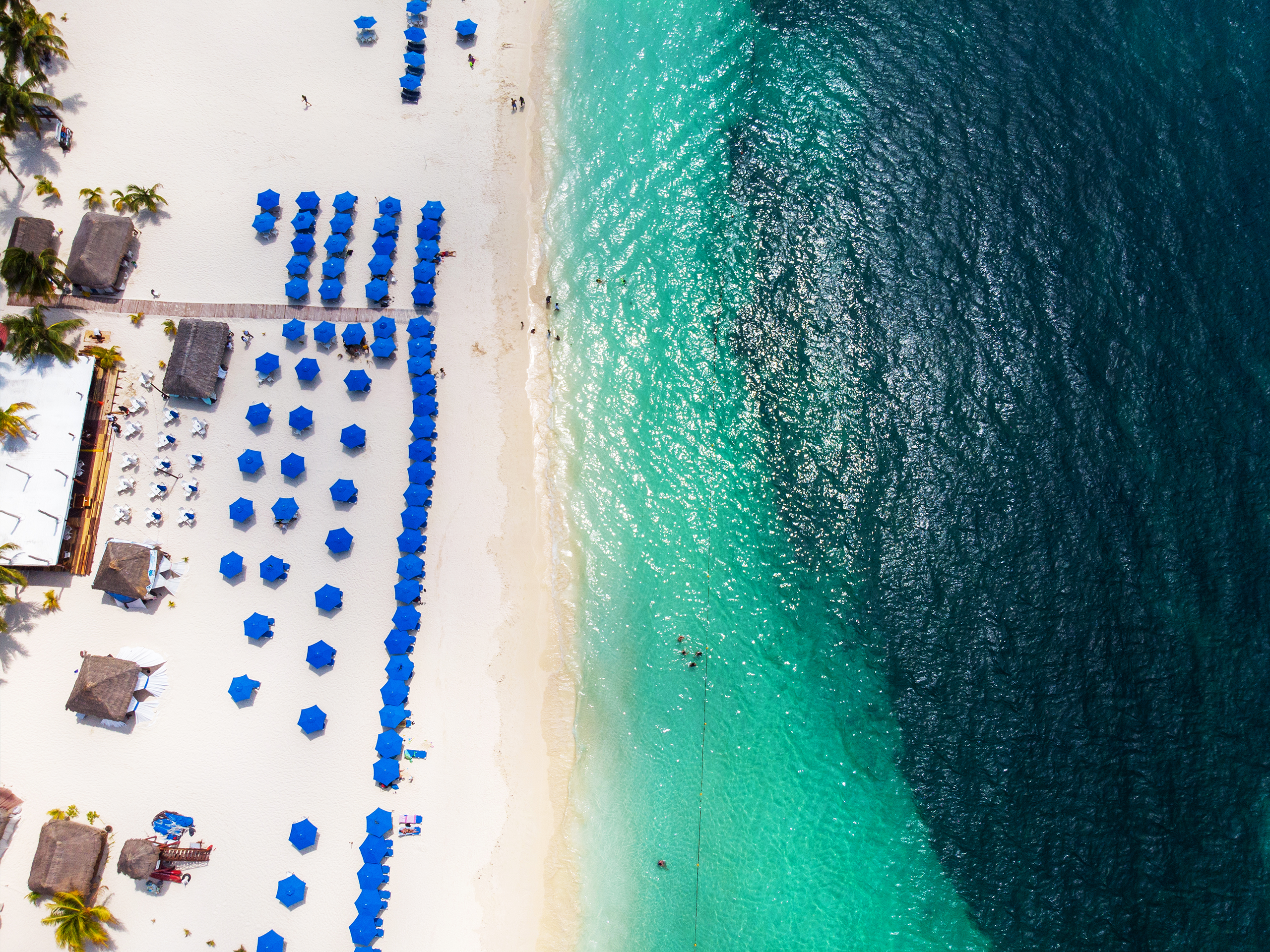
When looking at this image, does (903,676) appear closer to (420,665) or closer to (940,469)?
(940,469)

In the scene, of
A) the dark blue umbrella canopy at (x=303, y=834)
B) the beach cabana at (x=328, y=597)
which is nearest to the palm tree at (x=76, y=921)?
the dark blue umbrella canopy at (x=303, y=834)

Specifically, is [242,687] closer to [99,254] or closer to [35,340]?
[35,340]

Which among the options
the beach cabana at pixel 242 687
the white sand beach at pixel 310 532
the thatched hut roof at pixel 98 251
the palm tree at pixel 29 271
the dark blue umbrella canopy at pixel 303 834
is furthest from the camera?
the thatched hut roof at pixel 98 251

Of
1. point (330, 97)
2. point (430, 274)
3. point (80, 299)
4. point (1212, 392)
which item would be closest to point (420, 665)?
point (430, 274)

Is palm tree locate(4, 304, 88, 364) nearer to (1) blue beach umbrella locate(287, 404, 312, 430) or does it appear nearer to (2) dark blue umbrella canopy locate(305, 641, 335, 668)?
(1) blue beach umbrella locate(287, 404, 312, 430)

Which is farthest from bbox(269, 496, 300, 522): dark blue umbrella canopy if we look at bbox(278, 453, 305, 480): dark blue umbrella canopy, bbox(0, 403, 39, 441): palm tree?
bbox(0, 403, 39, 441): palm tree

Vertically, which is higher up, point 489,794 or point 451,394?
point 451,394

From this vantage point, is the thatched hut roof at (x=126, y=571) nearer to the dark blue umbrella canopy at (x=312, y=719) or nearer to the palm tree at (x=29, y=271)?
the dark blue umbrella canopy at (x=312, y=719)
